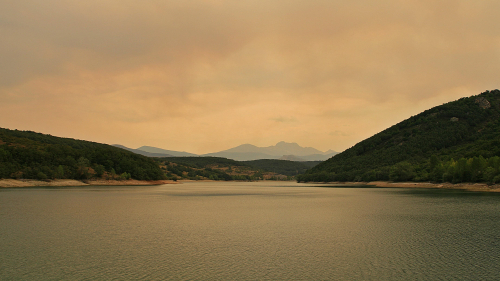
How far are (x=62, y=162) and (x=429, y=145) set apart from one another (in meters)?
163

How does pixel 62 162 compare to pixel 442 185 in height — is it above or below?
above

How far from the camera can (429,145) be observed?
153 metres

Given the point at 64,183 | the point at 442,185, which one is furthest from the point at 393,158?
the point at 64,183

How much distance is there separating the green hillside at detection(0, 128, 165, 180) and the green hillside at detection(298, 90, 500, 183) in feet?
354

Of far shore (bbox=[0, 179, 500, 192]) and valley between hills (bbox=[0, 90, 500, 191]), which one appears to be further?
valley between hills (bbox=[0, 90, 500, 191])

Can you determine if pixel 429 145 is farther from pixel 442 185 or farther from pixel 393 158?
pixel 442 185

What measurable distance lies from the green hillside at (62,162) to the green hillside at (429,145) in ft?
354

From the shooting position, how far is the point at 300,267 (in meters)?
17.8

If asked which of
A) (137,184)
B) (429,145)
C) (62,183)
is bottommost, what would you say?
(137,184)

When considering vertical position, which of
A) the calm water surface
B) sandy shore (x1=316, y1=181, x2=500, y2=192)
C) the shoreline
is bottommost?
the calm water surface

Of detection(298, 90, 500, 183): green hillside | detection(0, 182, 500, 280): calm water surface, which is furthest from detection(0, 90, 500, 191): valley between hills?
detection(0, 182, 500, 280): calm water surface

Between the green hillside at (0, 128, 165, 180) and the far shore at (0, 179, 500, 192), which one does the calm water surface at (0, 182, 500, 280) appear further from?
the green hillside at (0, 128, 165, 180)

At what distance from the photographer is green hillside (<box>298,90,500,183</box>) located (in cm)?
12081

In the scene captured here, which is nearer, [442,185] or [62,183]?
[442,185]
